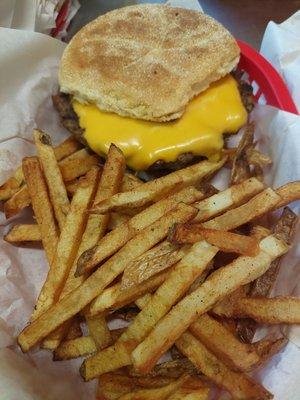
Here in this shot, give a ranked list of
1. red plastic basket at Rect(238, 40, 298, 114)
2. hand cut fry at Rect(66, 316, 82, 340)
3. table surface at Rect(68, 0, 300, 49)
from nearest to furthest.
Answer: hand cut fry at Rect(66, 316, 82, 340) → red plastic basket at Rect(238, 40, 298, 114) → table surface at Rect(68, 0, 300, 49)

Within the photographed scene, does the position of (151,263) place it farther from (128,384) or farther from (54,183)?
(54,183)

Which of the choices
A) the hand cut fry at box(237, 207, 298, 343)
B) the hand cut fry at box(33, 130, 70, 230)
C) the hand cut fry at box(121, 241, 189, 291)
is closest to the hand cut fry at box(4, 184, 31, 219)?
the hand cut fry at box(33, 130, 70, 230)

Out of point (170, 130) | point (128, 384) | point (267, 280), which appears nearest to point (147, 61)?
point (170, 130)

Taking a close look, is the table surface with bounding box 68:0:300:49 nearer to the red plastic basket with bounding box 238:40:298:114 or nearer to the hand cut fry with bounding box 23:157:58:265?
the red plastic basket with bounding box 238:40:298:114

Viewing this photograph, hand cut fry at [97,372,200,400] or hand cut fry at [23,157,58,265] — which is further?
hand cut fry at [23,157,58,265]

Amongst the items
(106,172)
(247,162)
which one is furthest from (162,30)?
(106,172)
